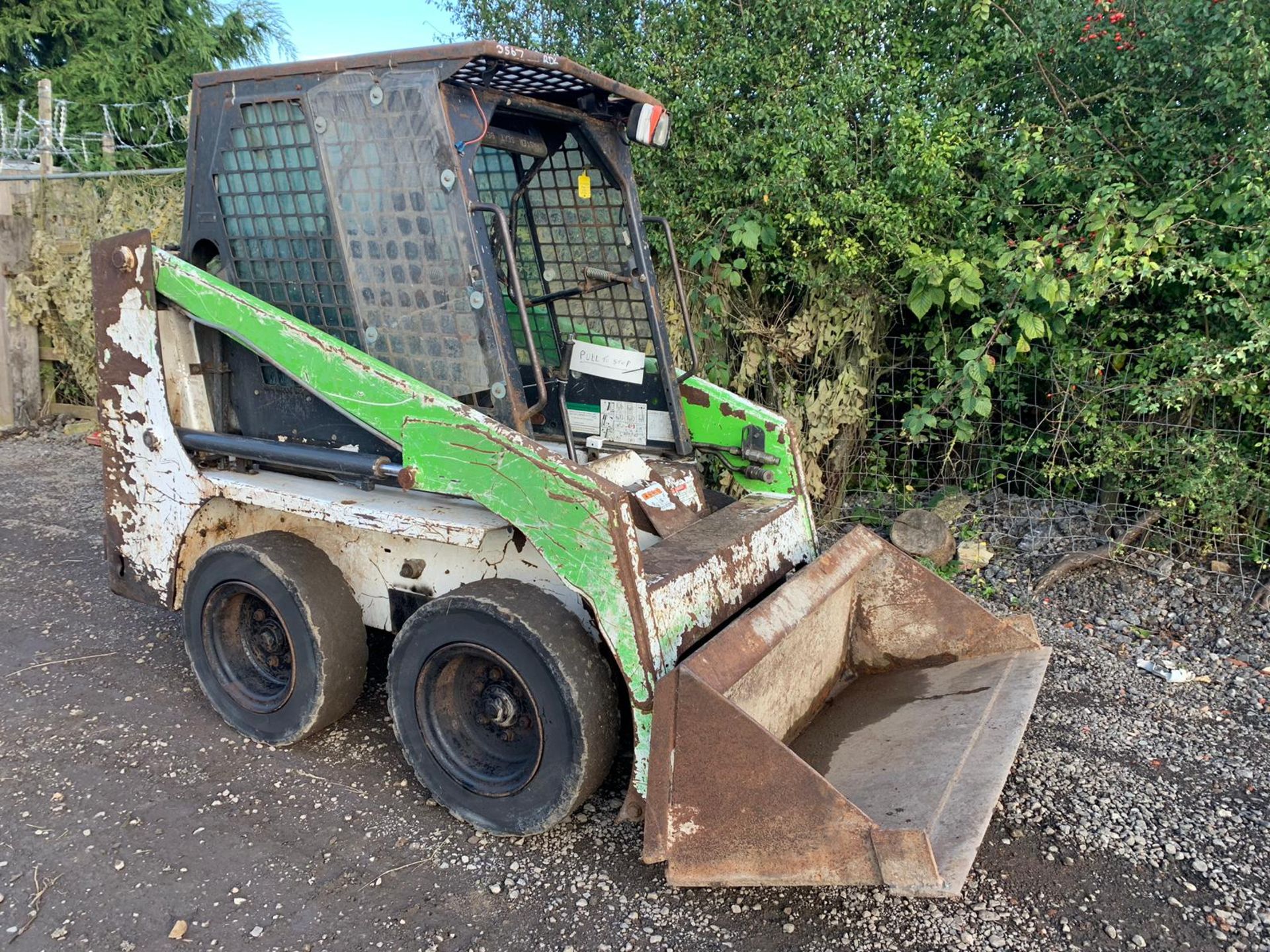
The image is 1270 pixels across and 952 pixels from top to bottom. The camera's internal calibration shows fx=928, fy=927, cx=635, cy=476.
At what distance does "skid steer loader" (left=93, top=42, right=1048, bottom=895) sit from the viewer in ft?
8.05

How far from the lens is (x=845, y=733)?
291cm

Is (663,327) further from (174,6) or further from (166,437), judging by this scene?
(174,6)

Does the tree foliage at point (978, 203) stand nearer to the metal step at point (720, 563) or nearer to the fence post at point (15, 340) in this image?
the metal step at point (720, 563)

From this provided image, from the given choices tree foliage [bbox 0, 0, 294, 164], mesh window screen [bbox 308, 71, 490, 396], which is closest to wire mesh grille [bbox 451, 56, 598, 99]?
mesh window screen [bbox 308, 71, 490, 396]

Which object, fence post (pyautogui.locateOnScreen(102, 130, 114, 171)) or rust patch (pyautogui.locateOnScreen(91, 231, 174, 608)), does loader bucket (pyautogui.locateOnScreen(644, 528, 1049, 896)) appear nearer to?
rust patch (pyautogui.locateOnScreen(91, 231, 174, 608))

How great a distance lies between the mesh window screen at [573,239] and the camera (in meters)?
3.71

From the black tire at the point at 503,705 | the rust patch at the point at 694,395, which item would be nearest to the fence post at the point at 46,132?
the rust patch at the point at 694,395

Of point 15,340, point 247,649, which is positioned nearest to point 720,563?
point 247,649

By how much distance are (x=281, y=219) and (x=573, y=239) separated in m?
1.13

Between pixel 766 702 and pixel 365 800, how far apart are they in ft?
→ 4.50

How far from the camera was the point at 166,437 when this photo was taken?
11.3 ft

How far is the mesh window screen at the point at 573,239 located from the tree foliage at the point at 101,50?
13727 millimetres

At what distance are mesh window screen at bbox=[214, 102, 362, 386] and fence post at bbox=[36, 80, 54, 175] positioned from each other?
21.8 feet

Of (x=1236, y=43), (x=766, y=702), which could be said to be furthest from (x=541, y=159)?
(x=1236, y=43)
